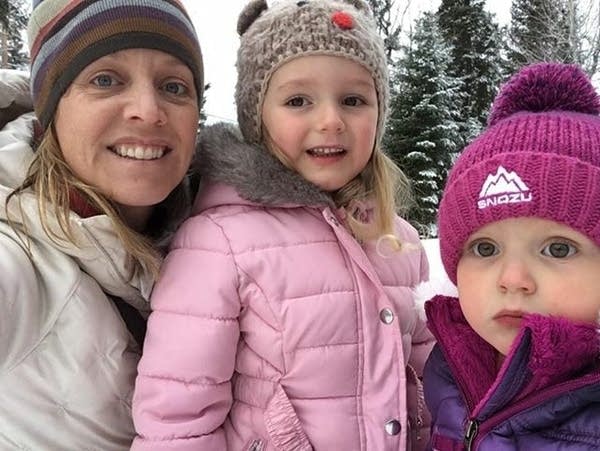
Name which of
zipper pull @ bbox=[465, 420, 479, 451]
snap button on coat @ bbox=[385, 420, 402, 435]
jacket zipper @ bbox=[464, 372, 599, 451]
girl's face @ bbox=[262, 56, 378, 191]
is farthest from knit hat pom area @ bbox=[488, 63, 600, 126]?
snap button on coat @ bbox=[385, 420, 402, 435]

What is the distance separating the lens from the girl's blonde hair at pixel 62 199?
180 centimetres

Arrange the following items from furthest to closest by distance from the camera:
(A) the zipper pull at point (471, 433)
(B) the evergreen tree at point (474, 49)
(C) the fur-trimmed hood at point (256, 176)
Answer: (B) the evergreen tree at point (474, 49), (C) the fur-trimmed hood at point (256, 176), (A) the zipper pull at point (471, 433)

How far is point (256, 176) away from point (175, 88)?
15.9 inches

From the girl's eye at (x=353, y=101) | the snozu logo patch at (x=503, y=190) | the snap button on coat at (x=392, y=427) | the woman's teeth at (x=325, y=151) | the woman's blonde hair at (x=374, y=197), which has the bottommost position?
the snap button on coat at (x=392, y=427)

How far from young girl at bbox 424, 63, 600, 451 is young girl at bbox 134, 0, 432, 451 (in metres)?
0.33

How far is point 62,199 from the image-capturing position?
189 cm

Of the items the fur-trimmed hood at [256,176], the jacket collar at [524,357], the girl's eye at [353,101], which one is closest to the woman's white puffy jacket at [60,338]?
the fur-trimmed hood at [256,176]

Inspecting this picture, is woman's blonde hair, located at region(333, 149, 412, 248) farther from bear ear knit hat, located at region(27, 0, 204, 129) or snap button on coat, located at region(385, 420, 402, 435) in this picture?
bear ear knit hat, located at region(27, 0, 204, 129)

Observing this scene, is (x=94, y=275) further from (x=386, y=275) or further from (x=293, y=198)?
(x=386, y=275)

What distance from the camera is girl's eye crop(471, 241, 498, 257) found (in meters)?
1.67

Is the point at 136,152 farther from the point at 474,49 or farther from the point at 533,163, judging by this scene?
the point at 474,49

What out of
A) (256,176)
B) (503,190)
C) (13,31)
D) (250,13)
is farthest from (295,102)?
(13,31)

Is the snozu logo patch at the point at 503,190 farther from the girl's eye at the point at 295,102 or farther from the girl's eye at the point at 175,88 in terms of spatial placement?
the girl's eye at the point at 175,88

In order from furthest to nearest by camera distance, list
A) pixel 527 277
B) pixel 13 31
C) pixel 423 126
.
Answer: pixel 13 31, pixel 423 126, pixel 527 277
